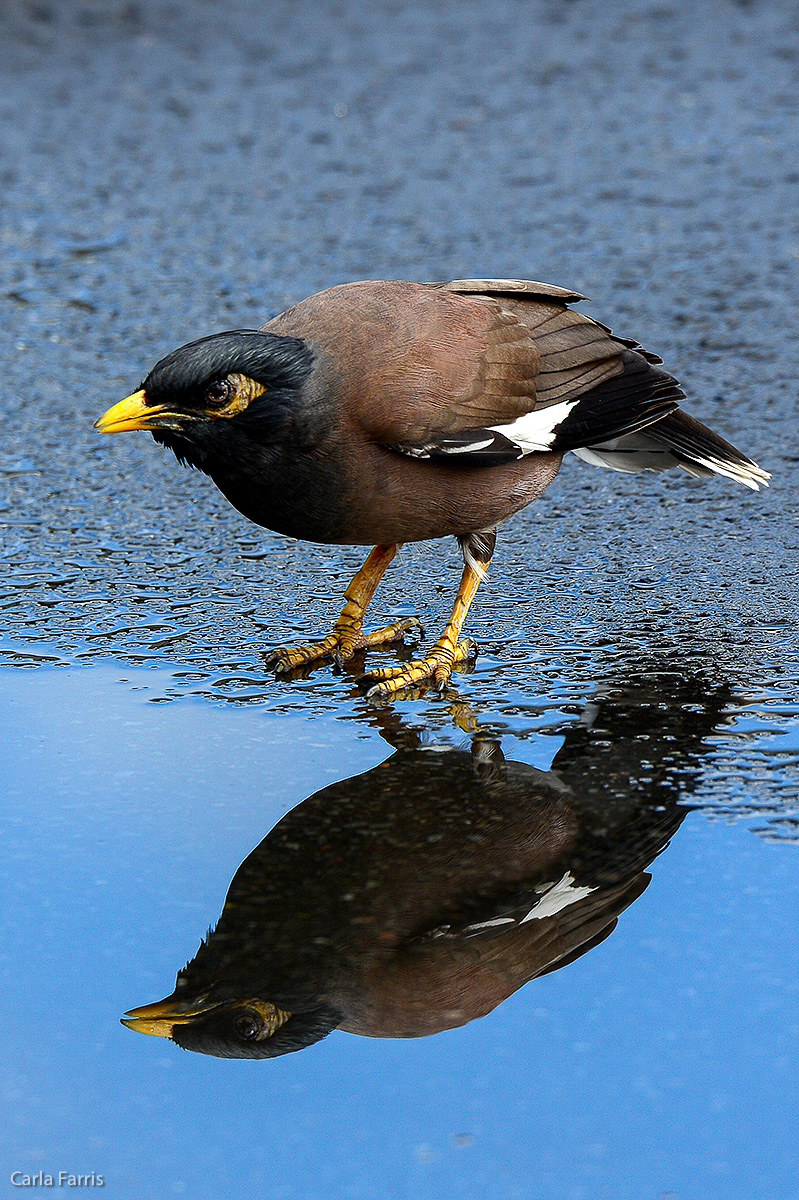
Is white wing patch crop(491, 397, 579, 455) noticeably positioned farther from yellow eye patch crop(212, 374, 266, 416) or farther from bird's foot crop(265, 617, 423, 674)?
yellow eye patch crop(212, 374, 266, 416)

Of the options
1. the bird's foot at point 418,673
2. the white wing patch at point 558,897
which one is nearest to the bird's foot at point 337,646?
the bird's foot at point 418,673

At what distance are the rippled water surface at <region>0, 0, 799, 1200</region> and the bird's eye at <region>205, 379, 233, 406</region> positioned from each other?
2.43 ft

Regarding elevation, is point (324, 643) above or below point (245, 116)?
below

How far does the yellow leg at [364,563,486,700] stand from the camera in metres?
4.14

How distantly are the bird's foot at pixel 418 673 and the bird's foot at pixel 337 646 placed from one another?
131mm

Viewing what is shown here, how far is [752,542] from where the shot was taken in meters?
4.89

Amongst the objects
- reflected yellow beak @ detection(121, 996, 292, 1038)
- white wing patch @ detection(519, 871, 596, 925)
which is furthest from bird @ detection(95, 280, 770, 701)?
reflected yellow beak @ detection(121, 996, 292, 1038)

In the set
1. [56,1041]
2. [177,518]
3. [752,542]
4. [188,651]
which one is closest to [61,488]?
[177,518]

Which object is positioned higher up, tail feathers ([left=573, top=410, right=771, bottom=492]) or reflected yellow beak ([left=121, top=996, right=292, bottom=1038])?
tail feathers ([left=573, top=410, right=771, bottom=492])

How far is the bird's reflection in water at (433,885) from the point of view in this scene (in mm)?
2832

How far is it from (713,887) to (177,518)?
8.34 ft

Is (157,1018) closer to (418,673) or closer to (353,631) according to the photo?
(418,673)

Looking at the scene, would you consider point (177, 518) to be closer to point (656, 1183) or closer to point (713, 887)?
point (713, 887)

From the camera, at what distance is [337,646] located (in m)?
4.38
